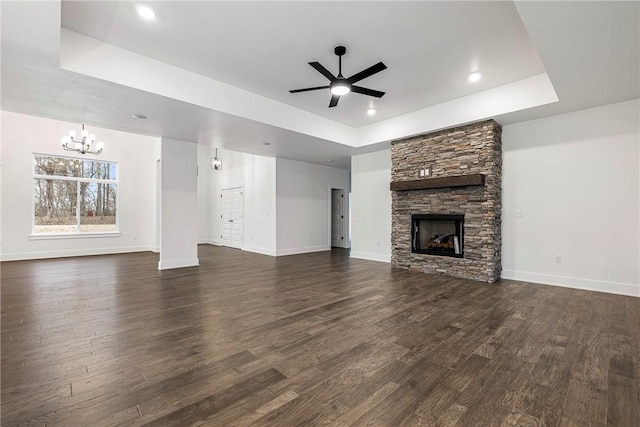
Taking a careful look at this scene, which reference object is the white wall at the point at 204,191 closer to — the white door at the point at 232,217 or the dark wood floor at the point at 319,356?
the white door at the point at 232,217

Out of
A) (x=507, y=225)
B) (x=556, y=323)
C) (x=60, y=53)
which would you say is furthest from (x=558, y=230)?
(x=60, y=53)

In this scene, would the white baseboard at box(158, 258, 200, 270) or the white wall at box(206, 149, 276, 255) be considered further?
the white wall at box(206, 149, 276, 255)

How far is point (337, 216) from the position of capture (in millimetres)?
→ 10312

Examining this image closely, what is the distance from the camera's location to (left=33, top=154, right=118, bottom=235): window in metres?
7.62

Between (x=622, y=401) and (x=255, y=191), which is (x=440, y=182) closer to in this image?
(x=622, y=401)

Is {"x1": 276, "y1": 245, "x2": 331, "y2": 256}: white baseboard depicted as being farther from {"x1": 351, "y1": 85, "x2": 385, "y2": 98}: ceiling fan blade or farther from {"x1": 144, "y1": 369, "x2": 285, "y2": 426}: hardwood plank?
{"x1": 144, "y1": 369, "x2": 285, "y2": 426}: hardwood plank

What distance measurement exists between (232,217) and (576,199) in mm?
9243

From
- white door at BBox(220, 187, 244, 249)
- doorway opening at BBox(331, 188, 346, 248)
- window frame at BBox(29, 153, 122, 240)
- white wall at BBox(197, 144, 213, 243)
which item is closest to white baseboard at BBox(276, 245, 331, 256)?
doorway opening at BBox(331, 188, 346, 248)

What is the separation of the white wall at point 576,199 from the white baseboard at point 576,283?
11mm

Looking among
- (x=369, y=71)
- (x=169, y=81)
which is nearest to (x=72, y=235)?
(x=169, y=81)

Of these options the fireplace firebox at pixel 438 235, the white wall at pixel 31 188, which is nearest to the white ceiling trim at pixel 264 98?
the fireplace firebox at pixel 438 235

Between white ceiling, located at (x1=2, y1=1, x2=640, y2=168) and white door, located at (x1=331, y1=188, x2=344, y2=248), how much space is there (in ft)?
16.5

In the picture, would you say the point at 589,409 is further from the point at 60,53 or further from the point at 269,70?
the point at 60,53

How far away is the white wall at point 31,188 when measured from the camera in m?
7.11
